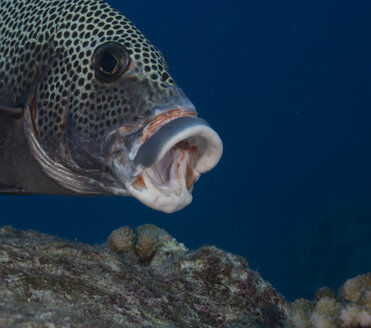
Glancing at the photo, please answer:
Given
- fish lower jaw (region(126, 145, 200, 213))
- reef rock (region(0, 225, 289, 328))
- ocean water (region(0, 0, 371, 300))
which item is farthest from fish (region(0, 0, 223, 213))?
ocean water (region(0, 0, 371, 300))

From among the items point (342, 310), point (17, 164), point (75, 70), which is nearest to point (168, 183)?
point (75, 70)

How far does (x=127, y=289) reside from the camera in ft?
9.03

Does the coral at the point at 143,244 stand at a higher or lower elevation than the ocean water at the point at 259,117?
higher

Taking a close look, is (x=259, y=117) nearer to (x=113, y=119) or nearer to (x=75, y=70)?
(x=75, y=70)

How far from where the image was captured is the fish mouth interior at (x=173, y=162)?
2576 millimetres

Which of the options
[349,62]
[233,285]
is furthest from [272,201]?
[233,285]

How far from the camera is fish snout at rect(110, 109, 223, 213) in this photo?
2.60m

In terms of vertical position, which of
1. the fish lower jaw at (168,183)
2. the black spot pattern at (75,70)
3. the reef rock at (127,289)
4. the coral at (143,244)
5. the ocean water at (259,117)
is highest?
the black spot pattern at (75,70)

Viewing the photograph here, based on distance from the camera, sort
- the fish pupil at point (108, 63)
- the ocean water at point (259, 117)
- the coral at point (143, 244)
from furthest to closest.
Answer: the ocean water at point (259, 117), the coral at point (143, 244), the fish pupil at point (108, 63)

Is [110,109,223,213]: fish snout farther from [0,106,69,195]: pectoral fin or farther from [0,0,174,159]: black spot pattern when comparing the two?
[0,106,69,195]: pectoral fin

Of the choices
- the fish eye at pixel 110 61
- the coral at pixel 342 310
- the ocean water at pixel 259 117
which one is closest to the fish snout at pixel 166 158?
the fish eye at pixel 110 61

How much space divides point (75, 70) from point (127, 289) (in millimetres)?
1881

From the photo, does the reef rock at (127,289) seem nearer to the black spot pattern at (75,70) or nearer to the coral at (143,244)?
the coral at (143,244)

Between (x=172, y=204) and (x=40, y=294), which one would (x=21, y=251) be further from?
(x=172, y=204)
